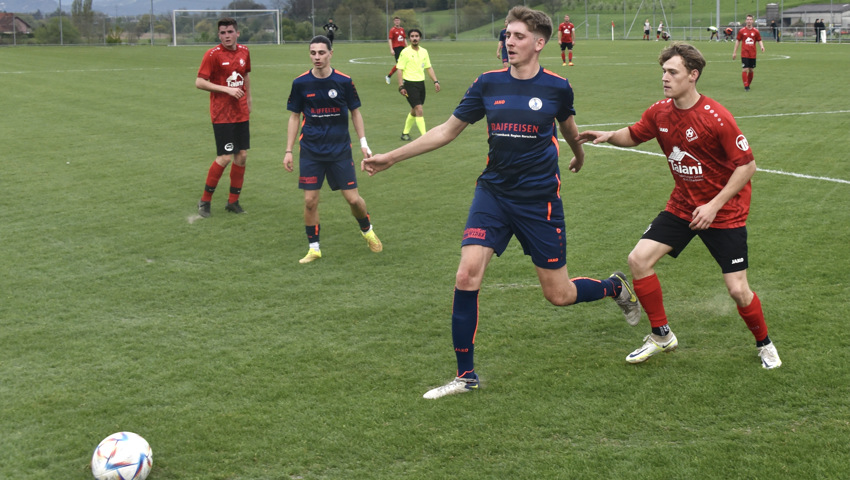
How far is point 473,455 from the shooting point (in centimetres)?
459

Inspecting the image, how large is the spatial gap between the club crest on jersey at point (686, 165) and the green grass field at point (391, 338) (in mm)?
1272

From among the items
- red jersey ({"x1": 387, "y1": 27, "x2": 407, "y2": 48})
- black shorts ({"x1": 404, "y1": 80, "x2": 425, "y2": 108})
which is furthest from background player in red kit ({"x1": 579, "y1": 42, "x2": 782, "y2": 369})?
red jersey ({"x1": 387, "y1": 27, "x2": 407, "y2": 48})

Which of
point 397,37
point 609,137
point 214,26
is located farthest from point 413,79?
point 214,26

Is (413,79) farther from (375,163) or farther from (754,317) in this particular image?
(754,317)

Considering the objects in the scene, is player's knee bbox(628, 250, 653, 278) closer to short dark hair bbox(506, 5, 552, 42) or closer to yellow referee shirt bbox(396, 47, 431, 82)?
short dark hair bbox(506, 5, 552, 42)

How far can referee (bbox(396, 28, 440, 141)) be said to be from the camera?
16.4 meters

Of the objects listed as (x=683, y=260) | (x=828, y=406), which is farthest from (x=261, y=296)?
(x=828, y=406)

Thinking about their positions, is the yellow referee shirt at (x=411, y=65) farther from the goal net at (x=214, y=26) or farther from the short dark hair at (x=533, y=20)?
the goal net at (x=214, y=26)

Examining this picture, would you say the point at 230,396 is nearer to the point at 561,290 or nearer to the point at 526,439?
the point at 526,439

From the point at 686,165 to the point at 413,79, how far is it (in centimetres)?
1149

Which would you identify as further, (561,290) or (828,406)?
(561,290)

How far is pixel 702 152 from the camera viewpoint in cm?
545

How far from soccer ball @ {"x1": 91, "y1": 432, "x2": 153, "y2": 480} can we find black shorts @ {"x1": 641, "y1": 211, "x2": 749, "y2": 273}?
11.4 feet

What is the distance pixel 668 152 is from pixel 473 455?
248 cm
